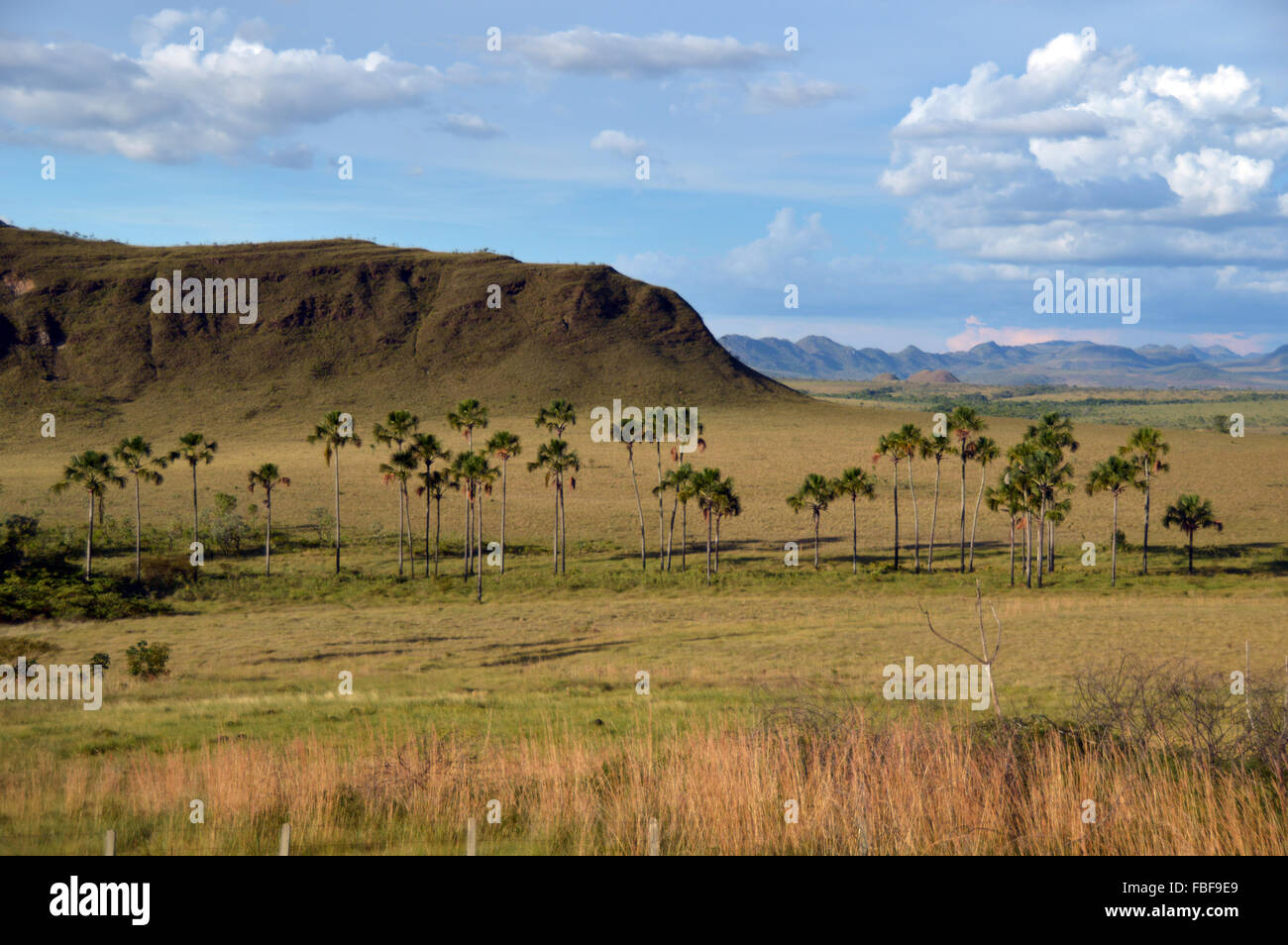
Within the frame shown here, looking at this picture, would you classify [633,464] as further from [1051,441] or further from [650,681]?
[650,681]

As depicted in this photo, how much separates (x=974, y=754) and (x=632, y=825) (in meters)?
4.04

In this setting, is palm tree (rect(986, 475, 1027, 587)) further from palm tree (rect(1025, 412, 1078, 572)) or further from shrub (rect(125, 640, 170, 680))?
shrub (rect(125, 640, 170, 680))

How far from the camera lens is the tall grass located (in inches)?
354

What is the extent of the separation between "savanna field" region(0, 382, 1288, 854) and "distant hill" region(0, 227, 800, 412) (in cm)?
4666

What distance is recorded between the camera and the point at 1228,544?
Result: 230 ft

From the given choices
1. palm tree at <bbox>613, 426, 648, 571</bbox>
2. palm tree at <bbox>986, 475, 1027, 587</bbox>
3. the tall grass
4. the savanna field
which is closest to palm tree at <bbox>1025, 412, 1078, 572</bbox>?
palm tree at <bbox>986, 475, 1027, 587</bbox>

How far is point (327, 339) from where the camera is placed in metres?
175

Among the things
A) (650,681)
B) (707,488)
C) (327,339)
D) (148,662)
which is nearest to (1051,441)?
(707,488)

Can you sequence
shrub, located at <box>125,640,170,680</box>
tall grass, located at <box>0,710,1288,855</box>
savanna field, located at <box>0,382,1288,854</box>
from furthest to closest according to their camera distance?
1. shrub, located at <box>125,640,170,680</box>
2. savanna field, located at <box>0,382,1288,854</box>
3. tall grass, located at <box>0,710,1288,855</box>

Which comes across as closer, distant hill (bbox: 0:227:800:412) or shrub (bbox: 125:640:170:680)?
shrub (bbox: 125:640:170:680)

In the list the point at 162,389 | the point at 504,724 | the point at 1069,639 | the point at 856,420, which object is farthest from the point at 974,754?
the point at 162,389

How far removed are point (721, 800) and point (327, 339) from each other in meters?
179

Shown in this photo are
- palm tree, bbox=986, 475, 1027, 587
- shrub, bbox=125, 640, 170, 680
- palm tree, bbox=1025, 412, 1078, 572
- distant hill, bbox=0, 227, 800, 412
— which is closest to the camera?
shrub, bbox=125, 640, 170, 680

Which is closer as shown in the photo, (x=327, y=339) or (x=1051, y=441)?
(x=1051, y=441)
